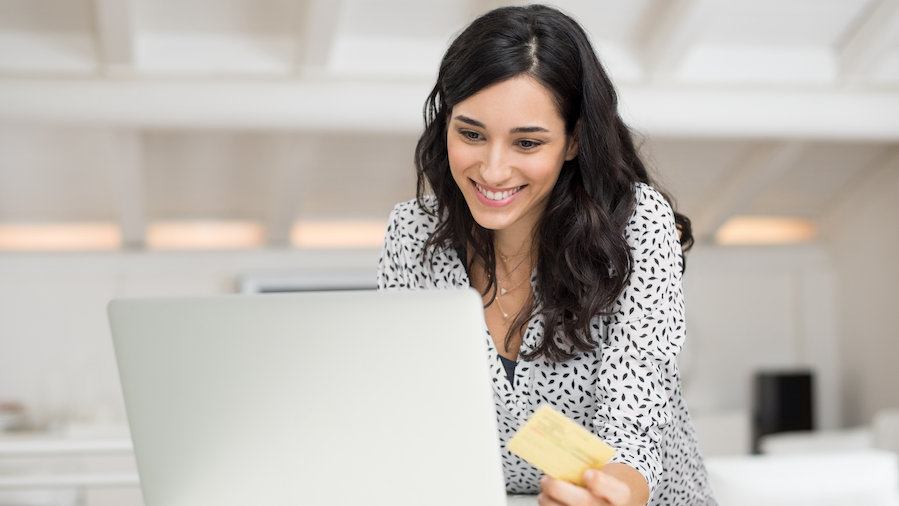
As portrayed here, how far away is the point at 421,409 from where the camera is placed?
768 millimetres

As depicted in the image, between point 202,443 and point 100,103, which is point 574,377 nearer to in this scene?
point 202,443

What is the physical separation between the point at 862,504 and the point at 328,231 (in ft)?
12.4

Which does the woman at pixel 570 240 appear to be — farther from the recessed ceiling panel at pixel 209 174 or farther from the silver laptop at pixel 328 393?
the recessed ceiling panel at pixel 209 174

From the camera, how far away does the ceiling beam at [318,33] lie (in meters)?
3.32

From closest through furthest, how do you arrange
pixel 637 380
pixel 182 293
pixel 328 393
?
pixel 328 393 < pixel 637 380 < pixel 182 293

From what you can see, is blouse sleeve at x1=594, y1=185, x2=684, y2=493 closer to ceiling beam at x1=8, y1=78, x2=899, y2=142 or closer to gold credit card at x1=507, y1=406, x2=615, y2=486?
gold credit card at x1=507, y1=406, x2=615, y2=486

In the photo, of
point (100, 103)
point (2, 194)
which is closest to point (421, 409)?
point (100, 103)

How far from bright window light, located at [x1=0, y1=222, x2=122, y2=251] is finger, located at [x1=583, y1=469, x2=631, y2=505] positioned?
4.88 meters

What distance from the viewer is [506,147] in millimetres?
1128

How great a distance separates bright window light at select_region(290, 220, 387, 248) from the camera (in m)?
5.48

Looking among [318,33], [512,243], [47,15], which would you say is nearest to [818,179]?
[318,33]

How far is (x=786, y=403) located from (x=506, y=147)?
513 cm

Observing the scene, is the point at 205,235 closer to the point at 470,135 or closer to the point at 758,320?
the point at 758,320

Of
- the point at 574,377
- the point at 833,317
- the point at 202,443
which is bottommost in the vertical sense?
the point at 202,443
